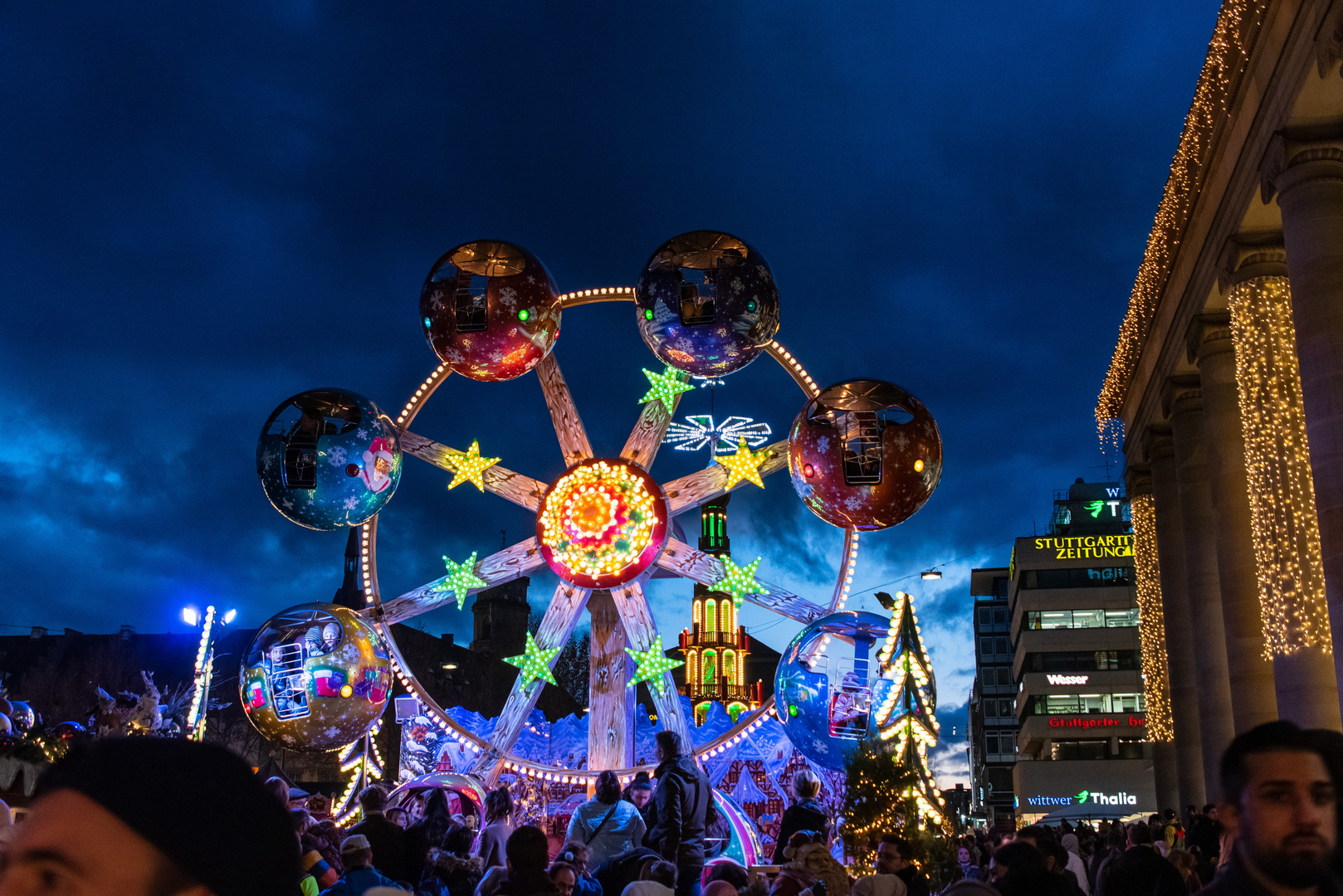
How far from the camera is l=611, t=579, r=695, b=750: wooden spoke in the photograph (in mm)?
16375

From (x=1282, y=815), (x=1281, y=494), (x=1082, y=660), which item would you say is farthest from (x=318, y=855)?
(x=1082, y=660)

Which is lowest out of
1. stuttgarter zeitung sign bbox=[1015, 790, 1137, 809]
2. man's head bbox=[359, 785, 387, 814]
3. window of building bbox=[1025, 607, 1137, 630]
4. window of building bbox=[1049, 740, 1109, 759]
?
stuttgarter zeitung sign bbox=[1015, 790, 1137, 809]

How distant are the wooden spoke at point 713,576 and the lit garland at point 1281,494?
26.2ft

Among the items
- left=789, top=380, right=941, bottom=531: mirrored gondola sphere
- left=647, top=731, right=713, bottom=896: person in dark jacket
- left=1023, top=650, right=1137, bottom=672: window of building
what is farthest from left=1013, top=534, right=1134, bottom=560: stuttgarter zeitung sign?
left=647, top=731, right=713, bottom=896: person in dark jacket

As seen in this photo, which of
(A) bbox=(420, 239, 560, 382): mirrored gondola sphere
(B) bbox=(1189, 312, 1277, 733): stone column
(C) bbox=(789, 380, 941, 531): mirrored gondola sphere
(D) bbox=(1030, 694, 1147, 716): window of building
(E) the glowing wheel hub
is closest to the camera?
(C) bbox=(789, 380, 941, 531): mirrored gondola sphere

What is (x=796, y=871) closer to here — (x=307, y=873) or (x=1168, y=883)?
(x=1168, y=883)

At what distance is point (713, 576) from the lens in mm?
16500

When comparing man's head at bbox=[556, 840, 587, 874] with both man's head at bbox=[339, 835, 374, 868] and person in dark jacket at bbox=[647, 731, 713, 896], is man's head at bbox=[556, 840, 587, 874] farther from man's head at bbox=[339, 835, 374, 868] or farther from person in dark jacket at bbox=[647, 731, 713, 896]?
man's head at bbox=[339, 835, 374, 868]

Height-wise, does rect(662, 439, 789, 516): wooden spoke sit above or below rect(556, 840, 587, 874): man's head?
above

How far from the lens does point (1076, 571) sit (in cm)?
7825

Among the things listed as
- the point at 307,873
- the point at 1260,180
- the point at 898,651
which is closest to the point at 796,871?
the point at 307,873

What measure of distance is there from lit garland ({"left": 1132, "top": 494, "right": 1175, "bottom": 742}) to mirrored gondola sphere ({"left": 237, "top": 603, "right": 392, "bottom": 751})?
22.1m

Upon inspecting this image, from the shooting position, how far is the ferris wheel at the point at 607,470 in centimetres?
1347

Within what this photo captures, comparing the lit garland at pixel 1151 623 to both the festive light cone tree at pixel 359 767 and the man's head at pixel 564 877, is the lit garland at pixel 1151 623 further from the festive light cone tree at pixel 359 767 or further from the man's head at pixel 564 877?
the man's head at pixel 564 877
